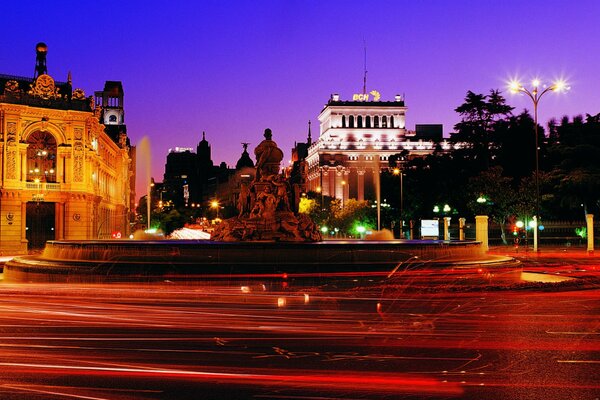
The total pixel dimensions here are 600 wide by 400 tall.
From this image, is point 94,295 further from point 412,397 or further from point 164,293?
point 412,397

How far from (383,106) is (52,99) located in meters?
108

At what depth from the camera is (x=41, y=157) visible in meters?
61.8

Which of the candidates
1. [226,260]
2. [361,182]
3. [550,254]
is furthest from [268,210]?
[361,182]

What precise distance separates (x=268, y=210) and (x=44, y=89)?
3985 cm

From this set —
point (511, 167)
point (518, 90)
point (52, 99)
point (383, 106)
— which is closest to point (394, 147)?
point (383, 106)

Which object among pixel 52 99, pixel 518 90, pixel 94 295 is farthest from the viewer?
pixel 52 99

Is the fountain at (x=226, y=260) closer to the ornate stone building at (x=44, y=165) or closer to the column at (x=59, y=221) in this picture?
the ornate stone building at (x=44, y=165)

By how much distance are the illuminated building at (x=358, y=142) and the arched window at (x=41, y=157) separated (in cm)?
9616

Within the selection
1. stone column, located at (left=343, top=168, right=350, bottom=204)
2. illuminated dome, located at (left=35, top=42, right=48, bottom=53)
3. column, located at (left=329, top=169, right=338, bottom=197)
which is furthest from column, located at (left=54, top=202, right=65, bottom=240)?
column, located at (left=329, top=169, right=338, bottom=197)

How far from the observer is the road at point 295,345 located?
28.1 feet

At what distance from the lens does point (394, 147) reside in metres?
160

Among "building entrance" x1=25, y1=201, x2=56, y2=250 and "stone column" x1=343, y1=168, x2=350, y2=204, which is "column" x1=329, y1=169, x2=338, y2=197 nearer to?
"stone column" x1=343, y1=168, x2=350, y2=204

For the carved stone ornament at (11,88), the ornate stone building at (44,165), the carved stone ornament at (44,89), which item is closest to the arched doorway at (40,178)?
the ornate stone building at (44,165)

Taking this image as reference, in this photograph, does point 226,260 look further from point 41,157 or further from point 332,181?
point 332,181
